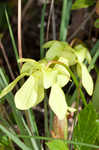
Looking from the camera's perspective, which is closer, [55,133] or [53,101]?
[53,101]

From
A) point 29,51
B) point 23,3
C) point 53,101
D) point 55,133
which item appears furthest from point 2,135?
point 23,3

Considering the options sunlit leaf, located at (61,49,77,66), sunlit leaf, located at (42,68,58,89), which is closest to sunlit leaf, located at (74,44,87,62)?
sunlit leaf, located at (61,49,77,66)

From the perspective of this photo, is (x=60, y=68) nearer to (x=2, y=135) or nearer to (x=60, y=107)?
(x=60, y=107)

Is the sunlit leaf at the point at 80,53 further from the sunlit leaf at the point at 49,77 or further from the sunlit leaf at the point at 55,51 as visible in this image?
the sunlit leaf at the point at 49,77

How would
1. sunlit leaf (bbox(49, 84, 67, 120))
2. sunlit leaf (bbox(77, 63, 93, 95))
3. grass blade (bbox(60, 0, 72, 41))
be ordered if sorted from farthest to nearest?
1. grass blade (bbox(60, 0, 72, 41))
2. sunlit leaf (bbox(77, 63, 93, 95))
3. sunlit leaf (bbox(49, 84, 67, 120))

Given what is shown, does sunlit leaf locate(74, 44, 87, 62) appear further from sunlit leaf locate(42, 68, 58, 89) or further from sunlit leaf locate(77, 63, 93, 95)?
sunlit leaf locate(42, 68, 58, 89)

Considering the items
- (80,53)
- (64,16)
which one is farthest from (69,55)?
(64,16)
